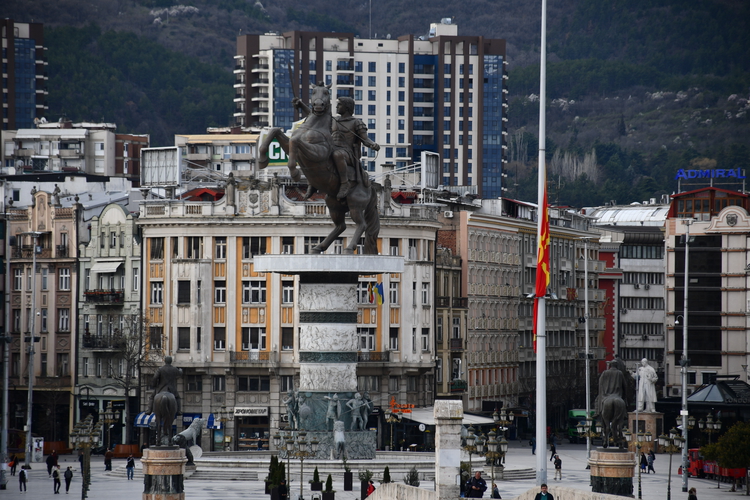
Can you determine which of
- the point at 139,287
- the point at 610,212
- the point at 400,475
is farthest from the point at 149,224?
the point at 610,212

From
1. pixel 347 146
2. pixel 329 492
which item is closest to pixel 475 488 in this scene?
pixel 329 492

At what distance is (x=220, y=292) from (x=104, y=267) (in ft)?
29.0

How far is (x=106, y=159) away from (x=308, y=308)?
4672 inches

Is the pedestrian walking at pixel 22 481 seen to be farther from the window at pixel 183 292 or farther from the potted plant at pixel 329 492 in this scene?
the window at pixel 183 292

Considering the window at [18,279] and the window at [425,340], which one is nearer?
the window at [425,340]

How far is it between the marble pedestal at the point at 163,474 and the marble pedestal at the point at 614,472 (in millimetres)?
12244

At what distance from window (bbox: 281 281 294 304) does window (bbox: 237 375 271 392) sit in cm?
472

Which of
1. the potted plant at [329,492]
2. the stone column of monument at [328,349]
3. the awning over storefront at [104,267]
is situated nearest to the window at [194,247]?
the awning over storefront at [104,267]

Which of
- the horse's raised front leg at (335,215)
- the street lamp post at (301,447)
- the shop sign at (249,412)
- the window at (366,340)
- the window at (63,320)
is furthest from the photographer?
the window at (63,320)

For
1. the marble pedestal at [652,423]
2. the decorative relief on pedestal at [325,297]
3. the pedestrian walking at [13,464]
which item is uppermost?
the decorative relief on pedestal at [325,297]

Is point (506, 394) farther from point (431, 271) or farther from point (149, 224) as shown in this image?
point (149, 224)

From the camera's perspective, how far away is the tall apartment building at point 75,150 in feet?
573

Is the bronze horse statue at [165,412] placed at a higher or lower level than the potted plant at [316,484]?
higher

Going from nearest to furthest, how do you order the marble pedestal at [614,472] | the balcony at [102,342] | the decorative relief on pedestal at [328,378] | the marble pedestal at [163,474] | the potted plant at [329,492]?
1. the marble pedestal at [163,474]
2. the marble pedestal at [614,472]
3. the potted plant at [329,492]
4. the decorative relief on pedestal at [328,378]
5. the balcony at [102,342]
